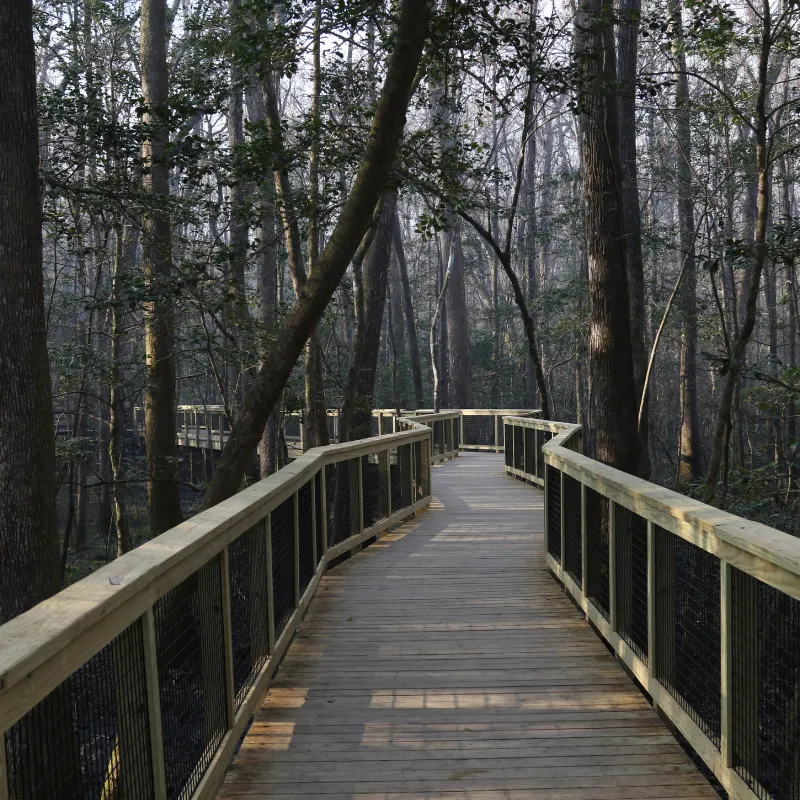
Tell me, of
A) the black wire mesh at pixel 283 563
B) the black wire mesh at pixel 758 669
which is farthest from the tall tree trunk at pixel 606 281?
the black wire mesh at pixel 758 669

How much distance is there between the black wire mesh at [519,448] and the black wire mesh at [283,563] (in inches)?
358

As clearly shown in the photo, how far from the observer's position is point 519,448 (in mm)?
14227

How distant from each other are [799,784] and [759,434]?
21494 mm

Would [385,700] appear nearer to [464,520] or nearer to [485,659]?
[485,659]

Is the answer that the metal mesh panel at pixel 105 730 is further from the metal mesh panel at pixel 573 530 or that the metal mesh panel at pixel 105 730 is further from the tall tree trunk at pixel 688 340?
the tall tree trunk at pixel 688 340

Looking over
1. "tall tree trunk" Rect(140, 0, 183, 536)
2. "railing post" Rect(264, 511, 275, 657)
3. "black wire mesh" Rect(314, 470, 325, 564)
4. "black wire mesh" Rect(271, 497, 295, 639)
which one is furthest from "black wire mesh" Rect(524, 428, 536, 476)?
"railing post" Rect(264, 511, 275, 657)

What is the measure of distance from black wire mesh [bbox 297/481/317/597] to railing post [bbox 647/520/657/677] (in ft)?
7.38

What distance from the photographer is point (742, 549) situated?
2.68 m

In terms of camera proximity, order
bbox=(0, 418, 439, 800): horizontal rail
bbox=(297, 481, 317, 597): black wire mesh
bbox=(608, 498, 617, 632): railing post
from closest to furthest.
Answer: bbox=(0, 418, 439, 800): horizontal rail, bbox=(608, 498, 617, 632): railing post, bbox=(297, 481, 317, 597): black wire mesh

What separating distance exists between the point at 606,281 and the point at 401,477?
3234 mm

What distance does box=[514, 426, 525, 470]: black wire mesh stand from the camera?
13.9 metres

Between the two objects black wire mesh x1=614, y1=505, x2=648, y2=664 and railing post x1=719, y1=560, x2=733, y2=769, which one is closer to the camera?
railing post x1=719, y1=560, x2=733, y2=769

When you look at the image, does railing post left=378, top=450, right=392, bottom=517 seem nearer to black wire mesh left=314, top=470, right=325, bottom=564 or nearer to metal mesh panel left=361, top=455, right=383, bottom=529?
metal mesh panel left=361, top=455, right=383, bottom=529

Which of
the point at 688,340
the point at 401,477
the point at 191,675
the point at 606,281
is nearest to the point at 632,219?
the point at 606,281
